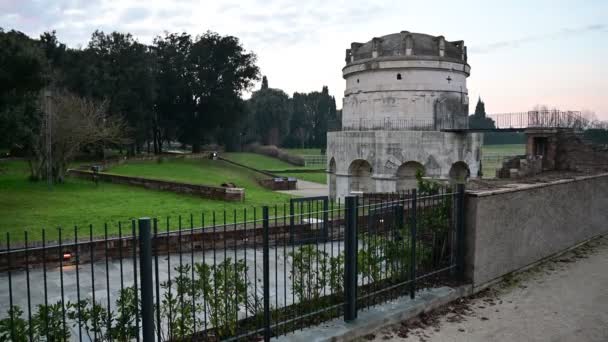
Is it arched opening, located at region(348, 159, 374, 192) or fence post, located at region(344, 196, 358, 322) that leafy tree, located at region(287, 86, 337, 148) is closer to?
arched opening, located at region(348, 159, 374, 192)

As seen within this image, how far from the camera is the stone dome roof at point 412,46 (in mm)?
25656

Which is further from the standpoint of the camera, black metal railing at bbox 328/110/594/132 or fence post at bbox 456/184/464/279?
black metal railing at bbox 328/110/594/132

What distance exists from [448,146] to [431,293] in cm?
1956

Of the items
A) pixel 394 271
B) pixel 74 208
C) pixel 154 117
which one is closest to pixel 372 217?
pixel 394 271

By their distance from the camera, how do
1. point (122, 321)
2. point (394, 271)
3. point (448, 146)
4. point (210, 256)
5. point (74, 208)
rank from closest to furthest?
point (122, 321) < point (394, 271) < point (210, 256) < point (74, 208) < point (448, 146)

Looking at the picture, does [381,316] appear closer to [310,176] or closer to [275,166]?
[310,176]

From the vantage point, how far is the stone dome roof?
25656 mm

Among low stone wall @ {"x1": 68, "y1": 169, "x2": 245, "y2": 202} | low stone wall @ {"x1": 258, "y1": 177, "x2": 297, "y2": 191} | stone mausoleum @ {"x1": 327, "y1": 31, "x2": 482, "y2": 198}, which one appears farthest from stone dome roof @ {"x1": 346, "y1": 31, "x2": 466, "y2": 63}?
low stone wall @ {"x1": 68, "y1": 169, "x2": 245, "y2": 202}

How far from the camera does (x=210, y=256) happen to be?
33.2 feet

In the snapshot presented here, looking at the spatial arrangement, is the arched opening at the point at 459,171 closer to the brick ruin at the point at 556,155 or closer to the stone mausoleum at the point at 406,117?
the stone mausoleum at the point at 406,117

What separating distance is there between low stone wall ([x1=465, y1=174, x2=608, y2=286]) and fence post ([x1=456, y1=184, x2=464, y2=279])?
0.07 metres

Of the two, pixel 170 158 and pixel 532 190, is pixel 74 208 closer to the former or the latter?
pixel 532 190

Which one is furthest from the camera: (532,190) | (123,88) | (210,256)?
(123,88)

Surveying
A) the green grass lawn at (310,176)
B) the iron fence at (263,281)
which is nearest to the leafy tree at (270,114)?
the green grass lawn at (310,176)
